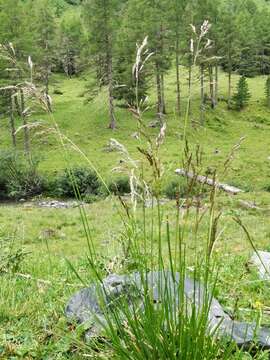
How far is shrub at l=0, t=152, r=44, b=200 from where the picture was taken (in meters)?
35.3

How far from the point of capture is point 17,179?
119 ft

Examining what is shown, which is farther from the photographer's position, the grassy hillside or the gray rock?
the grassy hillside

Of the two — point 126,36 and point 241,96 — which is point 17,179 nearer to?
point 126,36

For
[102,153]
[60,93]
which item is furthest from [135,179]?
[60,93]

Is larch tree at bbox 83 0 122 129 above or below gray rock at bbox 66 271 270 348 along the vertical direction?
below

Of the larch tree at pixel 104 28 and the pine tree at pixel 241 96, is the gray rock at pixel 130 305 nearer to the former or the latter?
the larch tree at pixel 104 28

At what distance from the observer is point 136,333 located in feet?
7.88

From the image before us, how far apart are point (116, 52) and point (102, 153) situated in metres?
12.5

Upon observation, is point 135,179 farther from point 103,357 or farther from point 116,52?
point 116,52

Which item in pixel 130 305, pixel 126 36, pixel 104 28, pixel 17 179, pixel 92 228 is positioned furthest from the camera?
pixel 126 36

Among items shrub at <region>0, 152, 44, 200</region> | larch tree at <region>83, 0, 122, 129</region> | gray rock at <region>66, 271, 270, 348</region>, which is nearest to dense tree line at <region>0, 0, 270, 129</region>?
larch tree at <region>83, 0, 122, 129</region>

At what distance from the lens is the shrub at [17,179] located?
35344 mm

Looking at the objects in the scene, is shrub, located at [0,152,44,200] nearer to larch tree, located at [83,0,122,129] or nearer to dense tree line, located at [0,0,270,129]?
dense tree line, located at [0,0,270,129]

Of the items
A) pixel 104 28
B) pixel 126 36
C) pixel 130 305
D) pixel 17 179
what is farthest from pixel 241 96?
pixel 130 305
